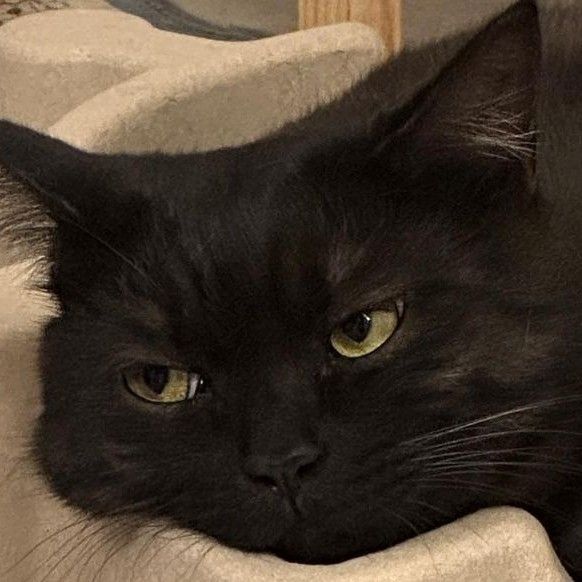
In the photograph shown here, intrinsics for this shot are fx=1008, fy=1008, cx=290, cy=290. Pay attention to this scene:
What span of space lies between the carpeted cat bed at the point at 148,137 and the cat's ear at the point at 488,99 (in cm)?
32

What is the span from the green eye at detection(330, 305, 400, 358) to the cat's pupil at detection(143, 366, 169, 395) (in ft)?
0.53

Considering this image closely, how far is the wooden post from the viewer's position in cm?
179

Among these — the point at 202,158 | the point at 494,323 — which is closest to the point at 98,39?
the point at 202,158

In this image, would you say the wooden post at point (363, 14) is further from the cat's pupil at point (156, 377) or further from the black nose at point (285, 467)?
the black nose at point (285, 467)

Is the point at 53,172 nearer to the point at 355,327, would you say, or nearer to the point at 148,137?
the point at 355,327

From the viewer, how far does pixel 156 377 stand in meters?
0.92

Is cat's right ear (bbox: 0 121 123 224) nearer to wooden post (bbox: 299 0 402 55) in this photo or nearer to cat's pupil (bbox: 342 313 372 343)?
cat's pupil (bbox: 342 313 372 343)

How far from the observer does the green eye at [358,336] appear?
853mm

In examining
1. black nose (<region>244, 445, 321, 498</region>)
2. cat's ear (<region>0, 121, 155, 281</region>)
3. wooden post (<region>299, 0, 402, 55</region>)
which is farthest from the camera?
wooden post (<region>299, 0, 402, 55</region>)

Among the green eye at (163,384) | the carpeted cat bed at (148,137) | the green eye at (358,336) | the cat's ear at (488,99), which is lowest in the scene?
the carpeted cat bed at (148,137)

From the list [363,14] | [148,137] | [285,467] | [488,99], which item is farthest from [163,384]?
[363,14]

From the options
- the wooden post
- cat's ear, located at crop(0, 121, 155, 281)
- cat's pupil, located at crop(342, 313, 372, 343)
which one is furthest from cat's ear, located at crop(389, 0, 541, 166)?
the wooden post

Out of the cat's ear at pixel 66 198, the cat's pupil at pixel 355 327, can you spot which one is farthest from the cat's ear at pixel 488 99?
the cat's ear at pixel 66 198

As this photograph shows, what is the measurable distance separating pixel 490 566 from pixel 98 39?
46.7 inches
